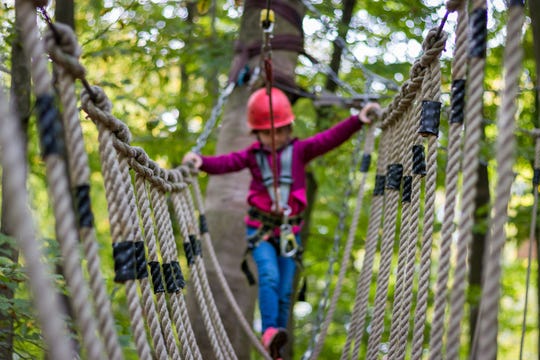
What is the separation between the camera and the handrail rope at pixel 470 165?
1226mm

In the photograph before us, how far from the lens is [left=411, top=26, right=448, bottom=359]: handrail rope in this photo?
162 cm

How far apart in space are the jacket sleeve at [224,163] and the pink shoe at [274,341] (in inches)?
33.2

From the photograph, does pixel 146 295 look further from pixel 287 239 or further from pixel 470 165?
pixel 287 239

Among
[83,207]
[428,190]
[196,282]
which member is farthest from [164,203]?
[83,207]

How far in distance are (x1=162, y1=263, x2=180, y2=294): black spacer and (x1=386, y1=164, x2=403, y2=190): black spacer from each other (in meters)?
0.78

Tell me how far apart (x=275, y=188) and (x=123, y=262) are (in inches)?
74.0

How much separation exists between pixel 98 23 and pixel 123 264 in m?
4.24

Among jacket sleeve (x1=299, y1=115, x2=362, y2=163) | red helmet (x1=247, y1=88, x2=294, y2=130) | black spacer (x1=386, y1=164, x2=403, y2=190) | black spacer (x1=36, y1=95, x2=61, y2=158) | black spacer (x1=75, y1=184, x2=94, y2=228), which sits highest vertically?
red helmet (x1=247, y1=88, x2=294, y2=130)

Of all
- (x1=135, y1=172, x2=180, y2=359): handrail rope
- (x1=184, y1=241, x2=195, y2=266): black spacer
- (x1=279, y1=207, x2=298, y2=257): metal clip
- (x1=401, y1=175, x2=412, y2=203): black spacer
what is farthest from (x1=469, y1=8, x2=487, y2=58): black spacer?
(x1=279, y1=207, x2=298, y2=257): metal clip

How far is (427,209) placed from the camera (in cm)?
172

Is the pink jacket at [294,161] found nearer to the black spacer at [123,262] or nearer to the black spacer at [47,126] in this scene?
the black spacer at [123,262]

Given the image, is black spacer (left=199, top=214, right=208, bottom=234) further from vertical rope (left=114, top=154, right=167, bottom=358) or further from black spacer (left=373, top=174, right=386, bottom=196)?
vertical rope (left=114, top=154, right=167, bottom=358)

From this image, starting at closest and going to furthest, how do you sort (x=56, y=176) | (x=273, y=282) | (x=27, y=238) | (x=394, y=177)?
1. (x=27, y=238)
2. (x=56, y=176)
3. (x=394, y=177)
4. (x=273, y=282)

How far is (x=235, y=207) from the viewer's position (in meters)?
3.75
